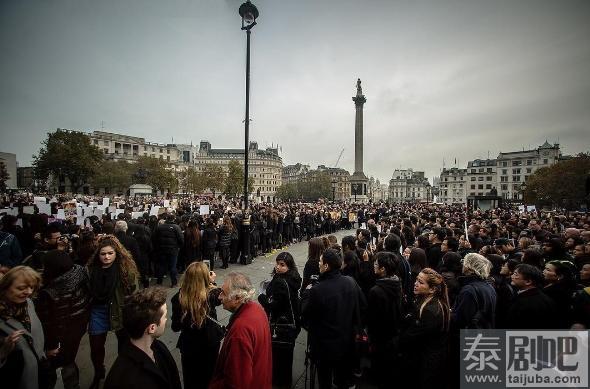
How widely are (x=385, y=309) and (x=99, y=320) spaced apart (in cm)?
411

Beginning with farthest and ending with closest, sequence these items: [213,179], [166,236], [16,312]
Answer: [213,179] → [166,236] → [16,312]

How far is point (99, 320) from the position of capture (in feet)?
13.6

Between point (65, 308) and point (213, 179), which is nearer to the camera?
point (65, 308)

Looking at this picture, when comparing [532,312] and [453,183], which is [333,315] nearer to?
[532,312]

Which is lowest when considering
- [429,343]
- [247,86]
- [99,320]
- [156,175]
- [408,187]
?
[99,320]

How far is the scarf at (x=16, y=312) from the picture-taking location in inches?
98.2

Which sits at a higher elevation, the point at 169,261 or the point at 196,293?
the point at 196,293

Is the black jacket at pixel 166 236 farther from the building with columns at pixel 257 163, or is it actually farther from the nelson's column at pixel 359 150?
the building with columns at pixel 257 163

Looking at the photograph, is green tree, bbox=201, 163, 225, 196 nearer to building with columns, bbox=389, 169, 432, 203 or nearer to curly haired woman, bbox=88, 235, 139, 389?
curly haired woman, bbox=88, 235, 139, 389

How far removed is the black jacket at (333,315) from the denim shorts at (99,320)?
296cm

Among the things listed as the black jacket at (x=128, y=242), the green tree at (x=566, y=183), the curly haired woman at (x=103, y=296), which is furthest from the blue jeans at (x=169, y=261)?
the green tree at (x=566, y=183)

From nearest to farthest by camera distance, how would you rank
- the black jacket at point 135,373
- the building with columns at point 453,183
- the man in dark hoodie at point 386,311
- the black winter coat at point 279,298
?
the black jacket at point 135,373, the man in dark hoodie at point 386,311, the black winter coat at point 279,298, the building with columns at point 453,183

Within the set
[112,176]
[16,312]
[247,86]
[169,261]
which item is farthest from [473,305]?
[112,176]

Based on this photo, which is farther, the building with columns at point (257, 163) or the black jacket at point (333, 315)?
the building with columns at point (257, 163)
